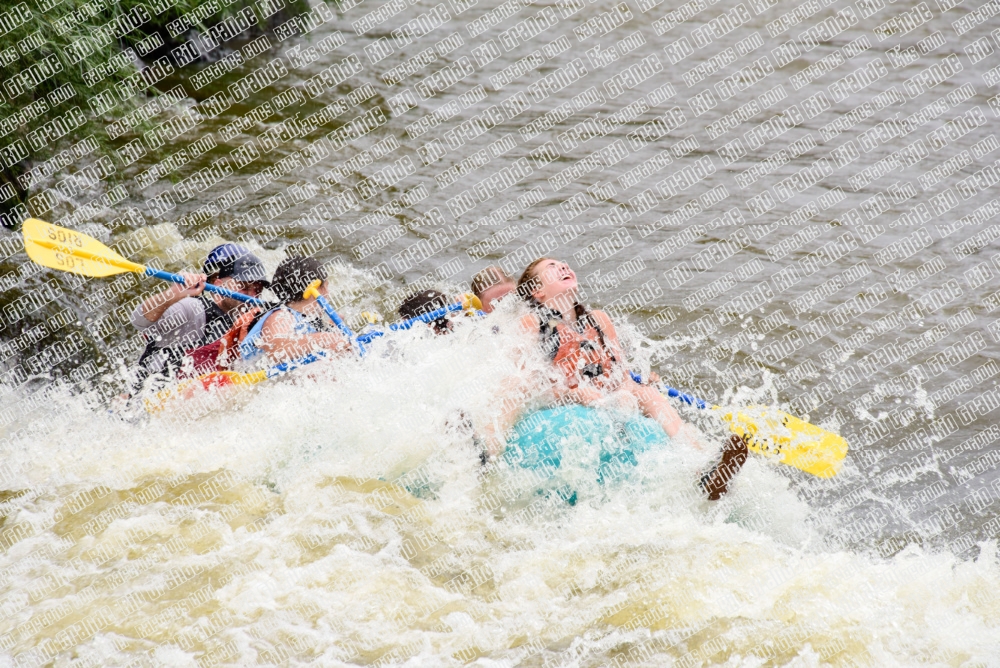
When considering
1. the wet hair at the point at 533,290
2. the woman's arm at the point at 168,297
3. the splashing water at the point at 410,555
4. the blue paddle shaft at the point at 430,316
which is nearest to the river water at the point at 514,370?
the splashing water at the point at 410,555

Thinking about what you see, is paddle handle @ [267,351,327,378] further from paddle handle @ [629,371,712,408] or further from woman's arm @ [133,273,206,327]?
paddle handle @ [629,371,712,408]

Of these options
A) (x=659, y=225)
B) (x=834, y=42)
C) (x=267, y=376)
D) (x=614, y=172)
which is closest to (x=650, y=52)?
(x=834, y=42)

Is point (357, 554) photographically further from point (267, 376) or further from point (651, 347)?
point (651, 347)

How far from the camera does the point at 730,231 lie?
728 centimetres

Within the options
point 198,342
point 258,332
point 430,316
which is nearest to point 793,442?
point 430,316

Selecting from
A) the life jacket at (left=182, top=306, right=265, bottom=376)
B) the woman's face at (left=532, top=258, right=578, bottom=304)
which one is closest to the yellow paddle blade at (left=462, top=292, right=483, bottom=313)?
the woman's face at (left=532, top=258, right=578, bottom=304)

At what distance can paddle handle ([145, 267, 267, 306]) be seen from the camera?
5.34 meters

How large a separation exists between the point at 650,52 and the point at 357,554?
736cm

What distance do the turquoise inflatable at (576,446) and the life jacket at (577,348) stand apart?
0.22 meters

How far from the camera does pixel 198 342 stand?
536cm

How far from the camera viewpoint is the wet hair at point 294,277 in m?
5.11

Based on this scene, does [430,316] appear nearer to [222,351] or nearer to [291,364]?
[291,364]

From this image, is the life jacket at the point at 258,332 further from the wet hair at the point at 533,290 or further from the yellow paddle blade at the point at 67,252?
the wet hair at the point at 533,290

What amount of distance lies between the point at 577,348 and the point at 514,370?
0.33 m
